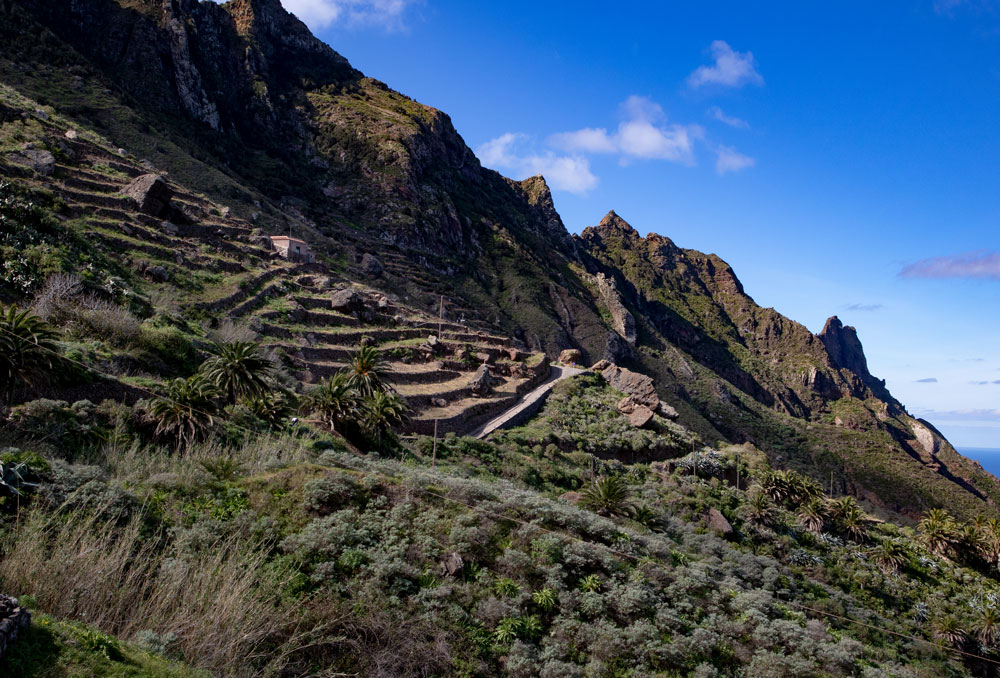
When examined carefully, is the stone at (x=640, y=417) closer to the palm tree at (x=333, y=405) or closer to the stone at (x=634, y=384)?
the stone at (x=634, y=384)

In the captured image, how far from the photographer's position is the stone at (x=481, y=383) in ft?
127

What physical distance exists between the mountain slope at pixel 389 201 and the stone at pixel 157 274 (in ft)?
9.09

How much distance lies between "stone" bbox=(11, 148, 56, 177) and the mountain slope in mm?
1356

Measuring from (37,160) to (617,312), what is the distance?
9248 cm

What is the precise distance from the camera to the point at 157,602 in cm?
758

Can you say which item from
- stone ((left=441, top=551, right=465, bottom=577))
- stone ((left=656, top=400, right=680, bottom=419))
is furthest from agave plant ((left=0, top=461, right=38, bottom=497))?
stone ((left=656, top=400, right=680, bottom=419))

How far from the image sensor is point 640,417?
41250 millimetres

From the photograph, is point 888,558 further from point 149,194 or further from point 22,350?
point 149,194

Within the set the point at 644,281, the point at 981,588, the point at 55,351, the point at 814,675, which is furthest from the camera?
the point at 644,281

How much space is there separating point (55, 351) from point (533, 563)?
13.5 m

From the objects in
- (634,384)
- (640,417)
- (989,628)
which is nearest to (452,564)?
(989,628)

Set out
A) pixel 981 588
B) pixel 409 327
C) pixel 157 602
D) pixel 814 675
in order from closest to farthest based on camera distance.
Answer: pixel 157 602 < pixel 814 675 < pixel 981 588 < pixel 409 327

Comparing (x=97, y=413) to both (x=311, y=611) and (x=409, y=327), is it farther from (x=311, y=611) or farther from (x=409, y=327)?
(x=409, y=327)

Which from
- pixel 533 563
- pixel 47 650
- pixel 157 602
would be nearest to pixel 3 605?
pixel 47 650
